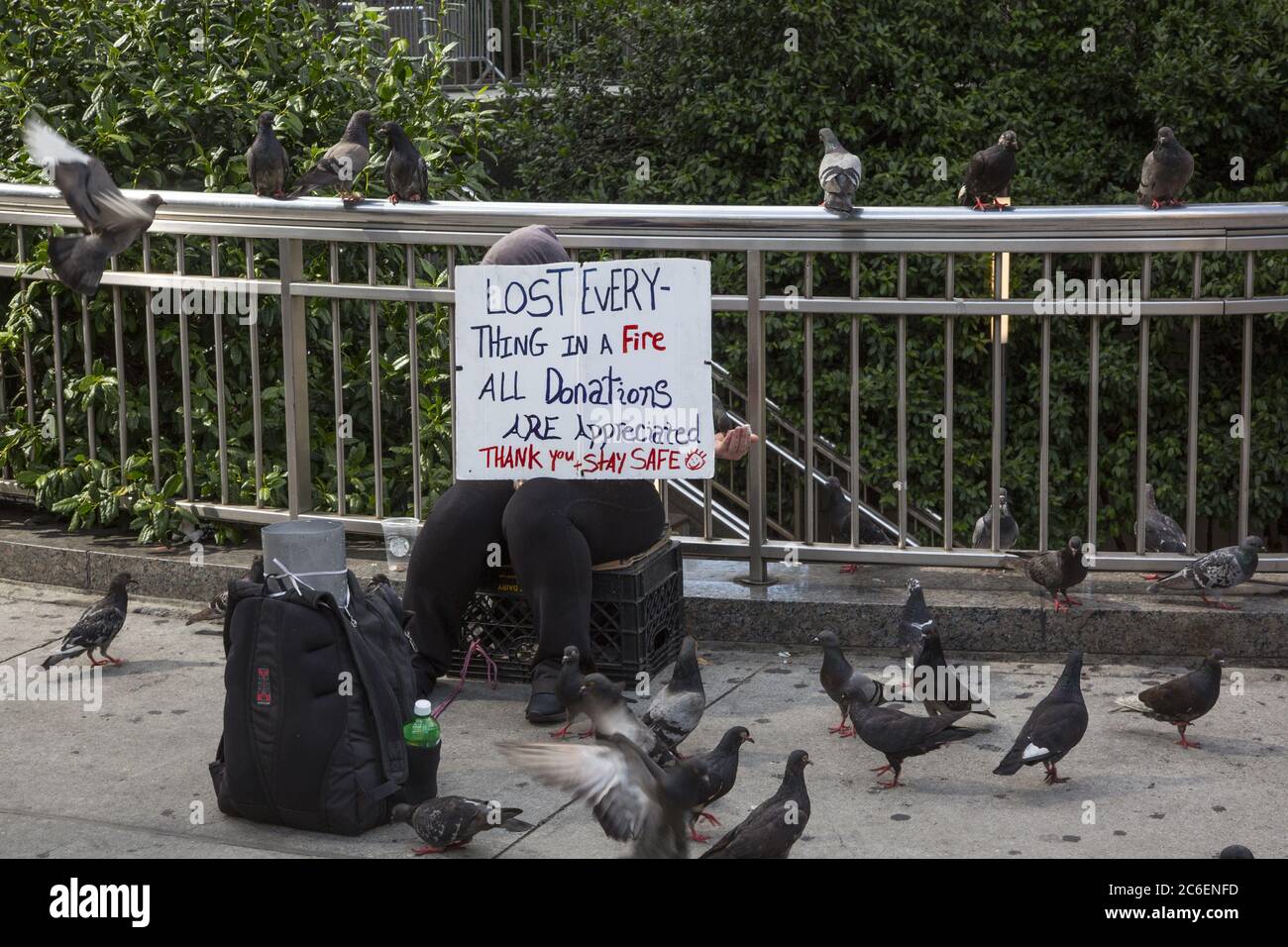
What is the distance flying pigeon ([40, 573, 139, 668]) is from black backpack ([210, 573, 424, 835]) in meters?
1.70

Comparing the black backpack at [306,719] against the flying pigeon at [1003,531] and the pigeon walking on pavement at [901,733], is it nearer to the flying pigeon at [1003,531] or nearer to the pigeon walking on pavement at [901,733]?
the pigeon walking on pavement at [901,733]

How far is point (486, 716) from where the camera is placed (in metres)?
5.96

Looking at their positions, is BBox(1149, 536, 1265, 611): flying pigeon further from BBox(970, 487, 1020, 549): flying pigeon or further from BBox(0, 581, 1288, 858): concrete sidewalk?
BBox(970, 487, 1020, 549): flying pigeon

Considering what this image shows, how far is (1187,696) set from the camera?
5.48 meters

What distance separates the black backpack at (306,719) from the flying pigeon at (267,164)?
2980 mm

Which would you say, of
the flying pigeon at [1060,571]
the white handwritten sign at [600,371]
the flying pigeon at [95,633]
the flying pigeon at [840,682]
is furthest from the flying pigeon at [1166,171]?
the flying pigeon at [95,633]

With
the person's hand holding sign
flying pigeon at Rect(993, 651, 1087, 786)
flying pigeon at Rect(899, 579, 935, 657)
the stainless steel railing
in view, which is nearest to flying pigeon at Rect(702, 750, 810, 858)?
flying pigeon at Rect(993, 651, 1087, 786)

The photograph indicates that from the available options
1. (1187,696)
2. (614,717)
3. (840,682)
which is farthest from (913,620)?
(614,717)

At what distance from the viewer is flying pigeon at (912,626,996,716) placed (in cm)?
566

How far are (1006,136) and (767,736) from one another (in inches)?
125

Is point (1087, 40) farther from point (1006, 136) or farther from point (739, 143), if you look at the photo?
point (1006, 136)

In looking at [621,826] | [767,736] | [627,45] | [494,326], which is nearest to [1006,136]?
[494,326]

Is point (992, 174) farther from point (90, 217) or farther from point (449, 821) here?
point (449, 821)

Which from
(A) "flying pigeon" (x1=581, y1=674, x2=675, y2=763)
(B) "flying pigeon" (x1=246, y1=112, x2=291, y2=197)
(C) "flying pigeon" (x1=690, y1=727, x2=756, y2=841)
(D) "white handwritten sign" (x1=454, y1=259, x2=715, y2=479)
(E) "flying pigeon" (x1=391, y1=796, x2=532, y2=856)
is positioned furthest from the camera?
(B) "flying pigeon" (x1=246, y1=112, x2=291, y2=197)
